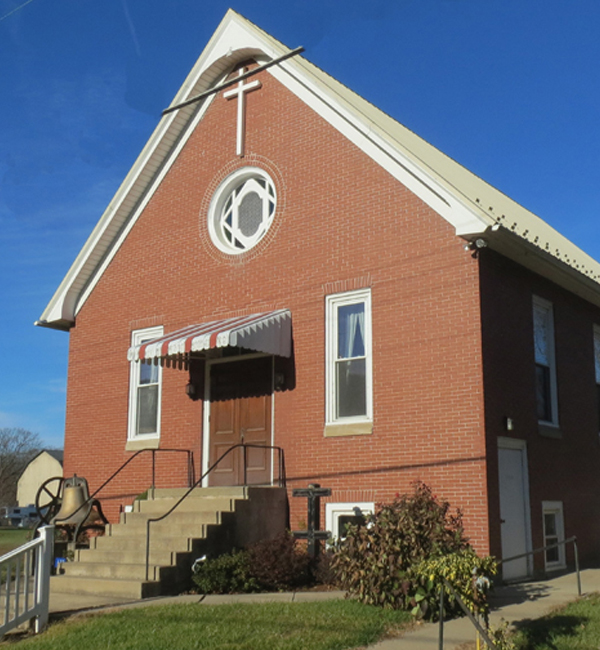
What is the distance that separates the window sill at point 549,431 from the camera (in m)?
13.2

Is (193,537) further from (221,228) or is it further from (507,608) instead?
(221,228)

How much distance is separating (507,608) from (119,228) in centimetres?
1103

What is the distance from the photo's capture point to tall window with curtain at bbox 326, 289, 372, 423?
42.4 feet

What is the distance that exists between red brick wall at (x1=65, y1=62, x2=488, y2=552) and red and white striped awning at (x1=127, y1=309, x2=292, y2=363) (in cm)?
27

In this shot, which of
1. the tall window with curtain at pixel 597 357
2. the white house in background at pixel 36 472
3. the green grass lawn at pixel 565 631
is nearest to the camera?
the green grass lawn at pixel 565 631

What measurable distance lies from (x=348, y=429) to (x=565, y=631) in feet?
16.9

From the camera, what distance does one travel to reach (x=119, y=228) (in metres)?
17.1

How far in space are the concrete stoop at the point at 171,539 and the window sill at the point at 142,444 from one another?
195 centimetres

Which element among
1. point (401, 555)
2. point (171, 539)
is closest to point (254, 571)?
point (171, 539)

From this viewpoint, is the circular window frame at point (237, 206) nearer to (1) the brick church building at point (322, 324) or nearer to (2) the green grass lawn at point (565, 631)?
(1) the brick church building at point (322, 324)

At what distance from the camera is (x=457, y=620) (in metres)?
8.80

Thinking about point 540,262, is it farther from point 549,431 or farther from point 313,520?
point 313,520

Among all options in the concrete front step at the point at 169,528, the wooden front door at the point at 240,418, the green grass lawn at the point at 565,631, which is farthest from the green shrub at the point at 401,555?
the wooden front door at the point at 240,418

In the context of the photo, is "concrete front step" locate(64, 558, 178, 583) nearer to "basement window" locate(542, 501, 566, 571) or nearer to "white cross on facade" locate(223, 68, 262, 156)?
"basement window" locate(542, 501, 566, 571)
